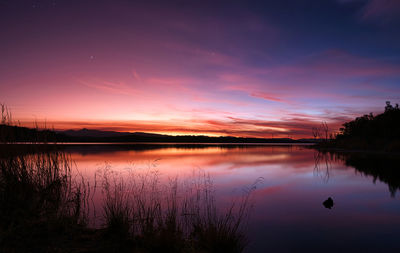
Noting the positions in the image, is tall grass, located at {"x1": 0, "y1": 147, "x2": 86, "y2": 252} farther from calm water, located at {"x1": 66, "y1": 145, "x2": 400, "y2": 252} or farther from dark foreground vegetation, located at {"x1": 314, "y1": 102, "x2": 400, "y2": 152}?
dark foreground vegetation, located at {"x1": 314, "y1": 102, "x2": 400, "y2": 152}

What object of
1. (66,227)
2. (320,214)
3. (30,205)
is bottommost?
(320,214)

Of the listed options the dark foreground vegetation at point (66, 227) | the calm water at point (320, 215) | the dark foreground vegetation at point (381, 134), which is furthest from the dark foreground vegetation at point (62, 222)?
the dark foreground vegetation at point (381, 134)

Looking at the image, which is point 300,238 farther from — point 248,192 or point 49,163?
point 49,163

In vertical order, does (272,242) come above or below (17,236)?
below

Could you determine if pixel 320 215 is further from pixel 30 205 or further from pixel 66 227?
pixel 30 205

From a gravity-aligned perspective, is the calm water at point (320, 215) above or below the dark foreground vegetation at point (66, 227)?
below

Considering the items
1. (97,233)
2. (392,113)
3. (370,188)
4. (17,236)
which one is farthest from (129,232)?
(392,113)

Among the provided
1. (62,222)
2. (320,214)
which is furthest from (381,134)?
(62,222)

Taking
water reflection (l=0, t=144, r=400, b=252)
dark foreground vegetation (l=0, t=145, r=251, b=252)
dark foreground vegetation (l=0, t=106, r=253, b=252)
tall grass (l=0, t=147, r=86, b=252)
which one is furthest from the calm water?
tall grass (l=0, t=147, r=86, b=252)

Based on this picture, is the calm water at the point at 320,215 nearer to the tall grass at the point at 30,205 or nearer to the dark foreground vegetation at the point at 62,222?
the dark foreground vegetation at the point at 62,222

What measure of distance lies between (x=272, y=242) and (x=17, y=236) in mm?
5864

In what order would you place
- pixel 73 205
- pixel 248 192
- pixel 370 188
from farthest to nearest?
pixel 370 188 < pixel 248 192 < pixel 73 205

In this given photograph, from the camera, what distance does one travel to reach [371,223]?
809 centimetres

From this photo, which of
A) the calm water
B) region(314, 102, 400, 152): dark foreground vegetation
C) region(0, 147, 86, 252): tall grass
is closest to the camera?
region(0, 147, 86, 252): tall grass
